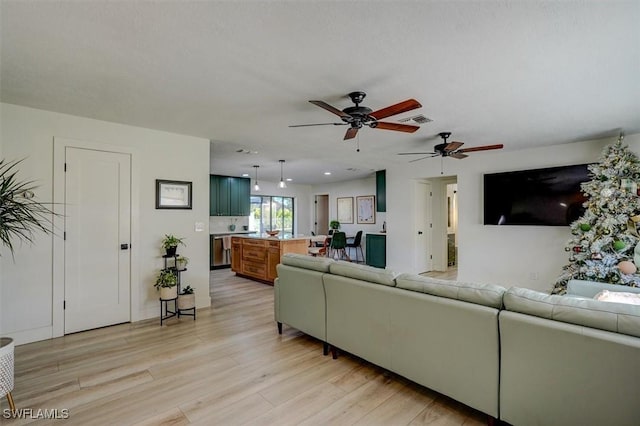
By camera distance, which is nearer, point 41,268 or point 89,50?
→ point 89,50

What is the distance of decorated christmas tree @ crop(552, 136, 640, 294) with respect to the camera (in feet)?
12.2

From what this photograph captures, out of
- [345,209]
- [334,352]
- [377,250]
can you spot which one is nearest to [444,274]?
[377,250]

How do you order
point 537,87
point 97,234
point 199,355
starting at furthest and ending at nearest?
point 97,234
point 199,355
point 537,87

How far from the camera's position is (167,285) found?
3707 mm

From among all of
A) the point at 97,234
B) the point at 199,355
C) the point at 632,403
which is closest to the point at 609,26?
the point at 632,403

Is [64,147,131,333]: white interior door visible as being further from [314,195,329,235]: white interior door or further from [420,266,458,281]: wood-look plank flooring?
[314,195,329,235]: white interior door

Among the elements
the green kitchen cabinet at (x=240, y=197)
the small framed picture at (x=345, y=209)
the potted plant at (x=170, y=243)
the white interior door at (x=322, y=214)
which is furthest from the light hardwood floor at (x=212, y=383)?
the white interior door at (x=322, y=214)

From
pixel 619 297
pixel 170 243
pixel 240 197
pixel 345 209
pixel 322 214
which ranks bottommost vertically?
pixel 619 297

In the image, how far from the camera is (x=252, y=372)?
2.54 metres

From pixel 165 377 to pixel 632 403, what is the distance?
2.91m

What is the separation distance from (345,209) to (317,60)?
7.70 m

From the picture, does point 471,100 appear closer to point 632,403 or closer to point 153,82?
point 632,403

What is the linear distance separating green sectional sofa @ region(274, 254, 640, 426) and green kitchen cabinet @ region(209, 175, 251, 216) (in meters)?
5.86

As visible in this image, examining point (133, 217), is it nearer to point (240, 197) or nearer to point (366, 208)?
point (240, 197)
